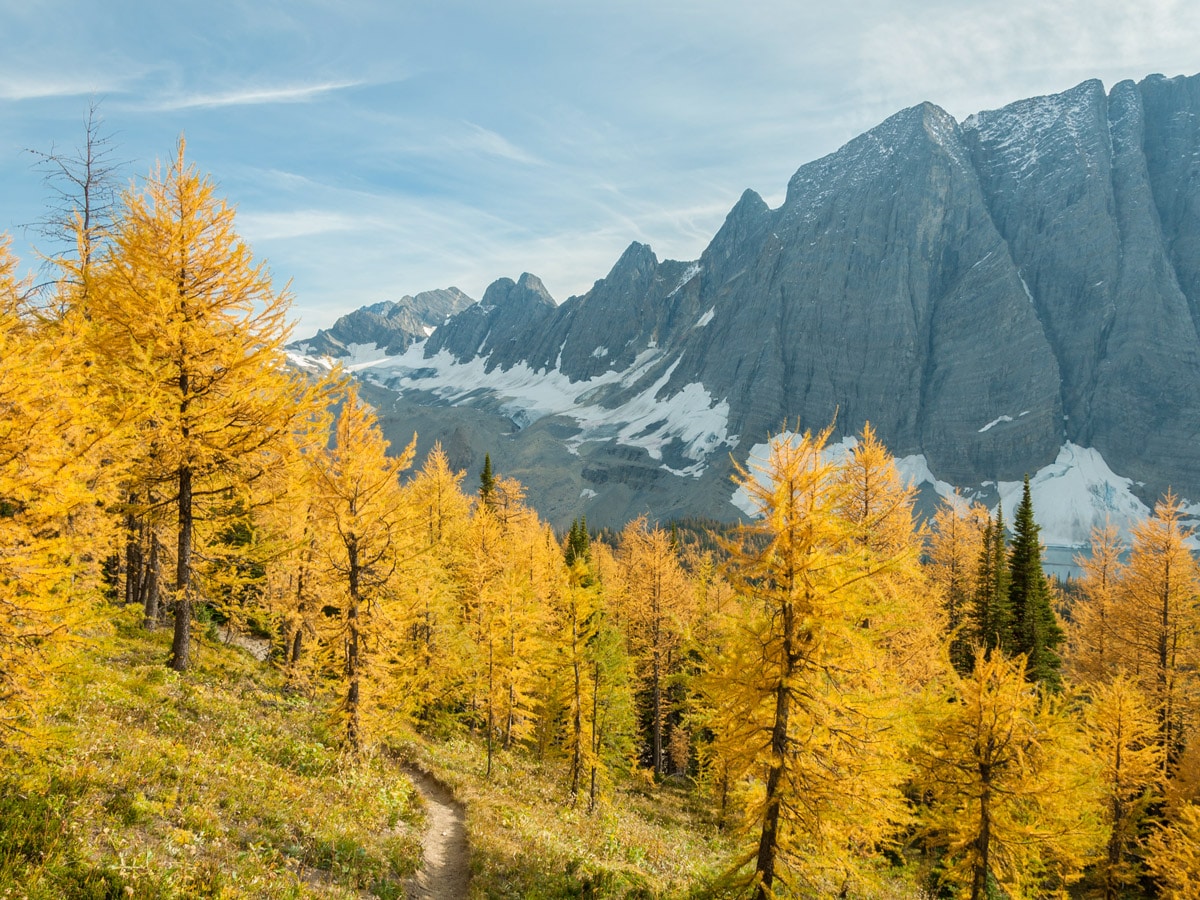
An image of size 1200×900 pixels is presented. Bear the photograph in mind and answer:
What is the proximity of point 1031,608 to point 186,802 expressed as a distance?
42.2 meters

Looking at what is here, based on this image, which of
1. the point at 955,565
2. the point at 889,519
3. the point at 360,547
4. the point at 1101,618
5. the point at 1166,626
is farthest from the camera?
the point at 955,565

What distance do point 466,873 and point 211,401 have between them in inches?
440

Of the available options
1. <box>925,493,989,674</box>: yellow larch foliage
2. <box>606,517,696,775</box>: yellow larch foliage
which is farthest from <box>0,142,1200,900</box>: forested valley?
<box>925,493,989,674</box>: yellow larch foliage

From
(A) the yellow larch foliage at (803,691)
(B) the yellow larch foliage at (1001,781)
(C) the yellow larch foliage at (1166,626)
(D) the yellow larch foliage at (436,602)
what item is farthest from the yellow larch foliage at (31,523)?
(C) the yellow larch foliage at (1166,626)

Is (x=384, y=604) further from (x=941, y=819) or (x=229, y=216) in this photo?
(x=941, y=819)

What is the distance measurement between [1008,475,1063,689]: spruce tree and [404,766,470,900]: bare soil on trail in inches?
1304

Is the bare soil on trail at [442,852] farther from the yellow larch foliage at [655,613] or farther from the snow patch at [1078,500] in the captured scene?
the snow patch at [1078,500]

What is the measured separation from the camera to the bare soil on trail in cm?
1052

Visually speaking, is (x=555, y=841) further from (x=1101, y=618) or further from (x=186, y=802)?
(x=1101, y=618)

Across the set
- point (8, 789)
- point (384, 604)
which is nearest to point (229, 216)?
point (384, 604)

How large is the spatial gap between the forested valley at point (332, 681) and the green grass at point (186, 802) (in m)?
0.05

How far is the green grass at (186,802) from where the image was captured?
6078mm

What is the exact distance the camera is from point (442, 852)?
41.4 ft

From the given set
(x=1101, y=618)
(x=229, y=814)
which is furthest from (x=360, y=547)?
(x=1101, y=618)
